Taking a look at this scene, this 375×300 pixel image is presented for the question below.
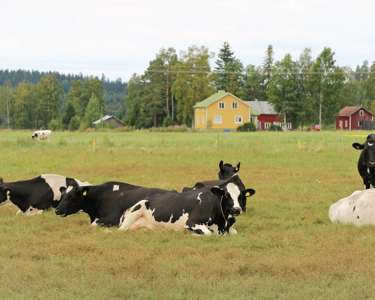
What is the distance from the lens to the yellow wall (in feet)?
357

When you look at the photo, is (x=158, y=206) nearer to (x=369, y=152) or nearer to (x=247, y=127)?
(x=369, y=152)

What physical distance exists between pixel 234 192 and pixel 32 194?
16.3ft

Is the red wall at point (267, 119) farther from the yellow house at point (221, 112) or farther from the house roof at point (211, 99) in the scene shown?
the house roof at point (211, 99)

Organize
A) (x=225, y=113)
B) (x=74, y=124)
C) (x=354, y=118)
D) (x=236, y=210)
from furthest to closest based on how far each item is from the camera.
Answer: (x=74, y=124)
(x=354, y=118)
(x=225, y=113)
(x=236, y=210)

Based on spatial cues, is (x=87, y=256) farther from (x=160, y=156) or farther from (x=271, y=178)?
(x=160, y=156)

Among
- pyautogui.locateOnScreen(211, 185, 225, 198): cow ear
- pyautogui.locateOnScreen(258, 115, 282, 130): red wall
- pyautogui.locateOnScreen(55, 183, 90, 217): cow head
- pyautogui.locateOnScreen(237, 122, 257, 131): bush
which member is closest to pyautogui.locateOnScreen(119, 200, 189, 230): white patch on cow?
pyautogui.locateOnScreen(211, 185, 225, 198): cow ear

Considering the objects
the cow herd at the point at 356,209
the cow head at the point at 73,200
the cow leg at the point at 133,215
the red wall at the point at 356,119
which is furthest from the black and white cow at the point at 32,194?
the red wall at the point at 356,119

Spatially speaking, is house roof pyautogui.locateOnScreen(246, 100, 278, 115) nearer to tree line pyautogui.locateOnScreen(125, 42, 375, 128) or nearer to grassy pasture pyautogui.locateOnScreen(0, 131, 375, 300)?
tree line pyautogui.locateOnScreen(125, 42, 375, 128)

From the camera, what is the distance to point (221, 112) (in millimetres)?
109250

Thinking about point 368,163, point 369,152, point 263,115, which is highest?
point 263,115

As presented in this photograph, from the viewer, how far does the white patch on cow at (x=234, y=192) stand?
11.3 metres

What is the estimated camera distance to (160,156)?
107 feet

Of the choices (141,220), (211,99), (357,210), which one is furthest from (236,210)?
(211,99)

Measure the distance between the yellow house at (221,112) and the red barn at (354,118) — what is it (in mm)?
19037
